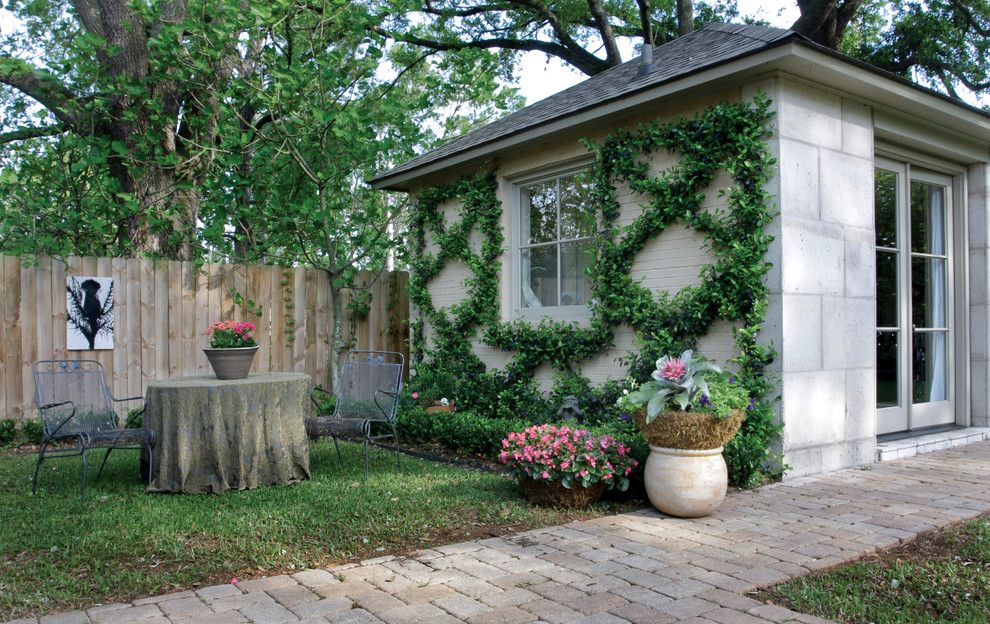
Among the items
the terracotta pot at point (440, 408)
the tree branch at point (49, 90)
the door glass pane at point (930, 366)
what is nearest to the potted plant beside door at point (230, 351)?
the terracotta pot at point (440, 408)

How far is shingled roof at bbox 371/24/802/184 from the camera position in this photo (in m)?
5.50

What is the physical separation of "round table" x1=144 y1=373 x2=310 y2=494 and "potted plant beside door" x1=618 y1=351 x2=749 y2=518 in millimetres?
2512

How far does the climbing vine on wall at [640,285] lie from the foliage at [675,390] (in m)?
0.82

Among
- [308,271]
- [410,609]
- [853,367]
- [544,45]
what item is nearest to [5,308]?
[308,271]

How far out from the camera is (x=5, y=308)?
6941 mm

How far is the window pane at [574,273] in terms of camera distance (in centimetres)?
693

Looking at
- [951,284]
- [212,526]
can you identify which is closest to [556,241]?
[951,284]

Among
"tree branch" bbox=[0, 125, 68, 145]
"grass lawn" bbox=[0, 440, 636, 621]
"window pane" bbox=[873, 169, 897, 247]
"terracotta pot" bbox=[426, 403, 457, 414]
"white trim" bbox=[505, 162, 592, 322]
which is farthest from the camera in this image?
"tree branch" bbox=[0, 125, 68, 145]

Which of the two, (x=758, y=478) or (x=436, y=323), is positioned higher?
(x=436, y=323)

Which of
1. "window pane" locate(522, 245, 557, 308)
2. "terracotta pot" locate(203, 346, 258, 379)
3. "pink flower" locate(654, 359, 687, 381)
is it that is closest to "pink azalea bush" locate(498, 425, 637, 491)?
"pink flower" locate(654, 359, 687, 381)

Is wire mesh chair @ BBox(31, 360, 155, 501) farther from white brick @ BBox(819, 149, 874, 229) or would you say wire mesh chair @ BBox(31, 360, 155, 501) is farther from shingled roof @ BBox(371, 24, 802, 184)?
white brick @ BBox(819, 149, 874, 229)

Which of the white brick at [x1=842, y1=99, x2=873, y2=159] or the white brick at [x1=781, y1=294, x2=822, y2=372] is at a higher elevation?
the white brick at [x1=842, y1=99, x2=873, y2=159]

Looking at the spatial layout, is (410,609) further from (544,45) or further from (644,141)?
(544,45)

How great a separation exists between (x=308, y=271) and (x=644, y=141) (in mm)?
4544
